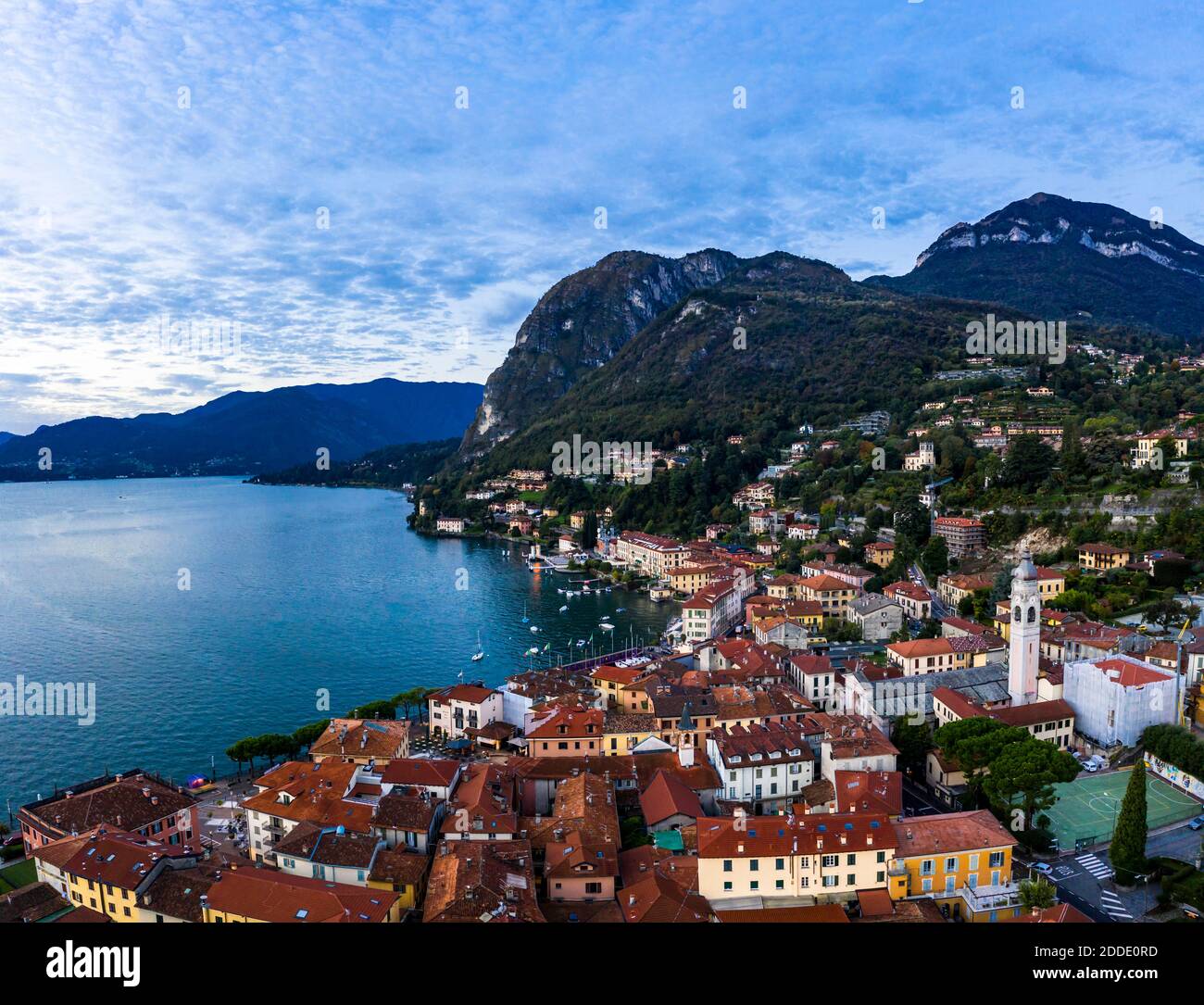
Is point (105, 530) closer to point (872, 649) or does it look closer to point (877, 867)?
point (872, 649)

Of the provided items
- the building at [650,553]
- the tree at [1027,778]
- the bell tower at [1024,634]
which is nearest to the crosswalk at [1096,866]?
the tree at [1027,778]

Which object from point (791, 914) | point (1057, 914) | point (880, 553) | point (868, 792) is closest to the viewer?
point (1057, 914)

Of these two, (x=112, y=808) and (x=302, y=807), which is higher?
(x=302, y=807)

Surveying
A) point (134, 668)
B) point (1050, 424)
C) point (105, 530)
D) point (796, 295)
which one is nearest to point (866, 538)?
point (1050, 424)

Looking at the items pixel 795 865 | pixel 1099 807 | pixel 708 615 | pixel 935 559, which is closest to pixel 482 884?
pixel 795 865

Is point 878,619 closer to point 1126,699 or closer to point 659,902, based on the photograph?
point 1126,699
